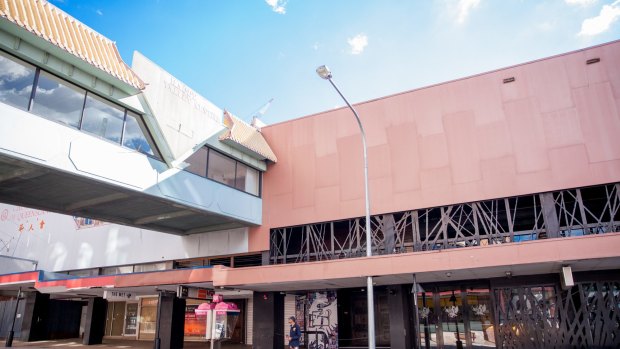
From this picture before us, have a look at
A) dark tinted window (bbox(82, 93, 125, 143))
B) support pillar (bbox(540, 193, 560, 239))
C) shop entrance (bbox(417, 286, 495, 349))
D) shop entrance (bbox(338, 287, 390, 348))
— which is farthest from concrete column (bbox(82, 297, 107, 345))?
support pillar (bbox(540, 193, 560, 239))

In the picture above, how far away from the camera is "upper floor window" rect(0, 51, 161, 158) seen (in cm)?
1304

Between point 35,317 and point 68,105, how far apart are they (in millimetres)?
22988

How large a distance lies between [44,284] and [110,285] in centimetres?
541

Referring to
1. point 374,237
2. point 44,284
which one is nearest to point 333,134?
point 374,237

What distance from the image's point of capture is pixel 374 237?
19.9m

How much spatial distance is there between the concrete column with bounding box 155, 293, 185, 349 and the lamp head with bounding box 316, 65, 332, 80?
16218mm

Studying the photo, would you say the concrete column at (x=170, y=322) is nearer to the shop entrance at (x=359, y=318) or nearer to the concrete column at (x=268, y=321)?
the concrete column at (x=268, y=321)

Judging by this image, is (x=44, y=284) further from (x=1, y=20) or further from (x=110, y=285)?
(x=1, y=20)

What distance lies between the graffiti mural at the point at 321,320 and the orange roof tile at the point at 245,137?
7.49 meters

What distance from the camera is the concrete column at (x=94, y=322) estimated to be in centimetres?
2823

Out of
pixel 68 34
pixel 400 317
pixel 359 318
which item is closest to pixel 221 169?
pixel 68 34

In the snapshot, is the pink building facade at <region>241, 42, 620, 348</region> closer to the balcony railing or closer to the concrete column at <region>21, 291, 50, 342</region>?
the balcony railing

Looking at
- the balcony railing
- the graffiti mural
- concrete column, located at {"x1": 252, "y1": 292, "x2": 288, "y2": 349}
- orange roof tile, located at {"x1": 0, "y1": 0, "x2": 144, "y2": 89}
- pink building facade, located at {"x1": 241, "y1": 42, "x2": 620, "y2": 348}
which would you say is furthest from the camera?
the graffiti mural

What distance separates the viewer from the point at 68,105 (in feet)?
47.4
